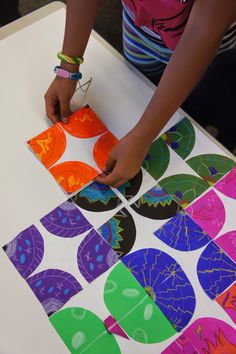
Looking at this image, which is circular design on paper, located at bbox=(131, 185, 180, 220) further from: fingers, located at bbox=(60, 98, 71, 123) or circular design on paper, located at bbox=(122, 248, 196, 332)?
fingers, located at bbox=(60, 98, 71, 123)

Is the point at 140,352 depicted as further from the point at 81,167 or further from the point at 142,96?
the point at 142,96

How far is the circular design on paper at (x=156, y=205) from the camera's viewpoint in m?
0.67

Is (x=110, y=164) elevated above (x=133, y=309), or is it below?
above

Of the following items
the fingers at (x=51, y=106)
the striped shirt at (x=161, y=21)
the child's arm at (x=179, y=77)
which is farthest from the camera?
the fingers at (x=51, y=106)

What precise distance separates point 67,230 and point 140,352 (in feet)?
0.73

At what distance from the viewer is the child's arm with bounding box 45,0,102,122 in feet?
2.39

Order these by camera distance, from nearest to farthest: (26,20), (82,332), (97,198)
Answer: (82,332), (97,198), (26,20)

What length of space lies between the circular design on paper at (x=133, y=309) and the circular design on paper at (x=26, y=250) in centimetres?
12

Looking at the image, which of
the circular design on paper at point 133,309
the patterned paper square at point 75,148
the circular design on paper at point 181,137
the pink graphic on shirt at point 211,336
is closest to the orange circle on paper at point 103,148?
the patterned paper square at point 75,148

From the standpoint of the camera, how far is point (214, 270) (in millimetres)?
628

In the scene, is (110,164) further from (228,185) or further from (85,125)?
(228,185)

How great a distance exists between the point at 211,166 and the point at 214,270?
0.64 ft

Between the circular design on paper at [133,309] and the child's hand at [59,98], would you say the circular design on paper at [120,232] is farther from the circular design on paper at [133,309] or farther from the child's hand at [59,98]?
the child's hand at [59,98]

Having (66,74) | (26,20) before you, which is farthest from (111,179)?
(26,20)
